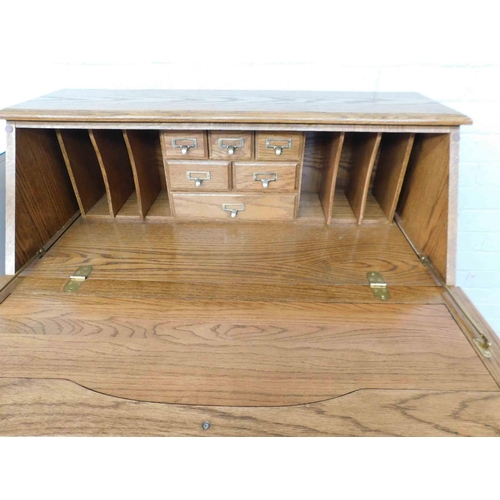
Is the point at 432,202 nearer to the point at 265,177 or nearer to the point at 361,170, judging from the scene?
the point at 361,170

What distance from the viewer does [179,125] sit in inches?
32.1

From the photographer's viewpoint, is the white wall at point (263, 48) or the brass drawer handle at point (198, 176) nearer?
the brass drawer handle at point (198, 176)

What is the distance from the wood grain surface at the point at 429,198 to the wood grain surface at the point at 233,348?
18cm

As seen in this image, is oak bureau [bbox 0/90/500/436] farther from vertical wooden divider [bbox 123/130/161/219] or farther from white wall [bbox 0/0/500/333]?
white wall [bbox 0/0/500/333]

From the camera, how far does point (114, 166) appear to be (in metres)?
1.04

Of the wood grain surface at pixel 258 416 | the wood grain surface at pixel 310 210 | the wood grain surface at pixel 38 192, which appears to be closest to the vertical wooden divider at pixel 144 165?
the wood grain surface at pixel 38 192

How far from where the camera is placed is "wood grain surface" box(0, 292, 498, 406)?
61 cm

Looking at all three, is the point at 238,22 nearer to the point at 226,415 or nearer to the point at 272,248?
the point at 272,248

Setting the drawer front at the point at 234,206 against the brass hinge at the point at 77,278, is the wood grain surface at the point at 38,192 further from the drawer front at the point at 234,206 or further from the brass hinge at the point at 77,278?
the drawer front at the point at 234,206

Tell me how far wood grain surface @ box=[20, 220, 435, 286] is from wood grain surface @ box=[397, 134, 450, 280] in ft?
0.13

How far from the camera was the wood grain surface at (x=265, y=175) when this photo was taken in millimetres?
960

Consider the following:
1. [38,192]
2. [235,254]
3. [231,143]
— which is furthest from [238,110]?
[38,192]

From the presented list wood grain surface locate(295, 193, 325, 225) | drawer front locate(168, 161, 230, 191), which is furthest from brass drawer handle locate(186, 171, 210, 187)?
wood grain surface locate(295, 193, 325, 225)
